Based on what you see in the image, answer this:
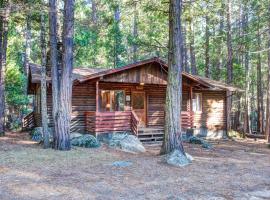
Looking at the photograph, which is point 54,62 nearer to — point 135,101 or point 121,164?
point 121,164

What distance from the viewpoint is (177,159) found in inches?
404

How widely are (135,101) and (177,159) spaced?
29.2 feet

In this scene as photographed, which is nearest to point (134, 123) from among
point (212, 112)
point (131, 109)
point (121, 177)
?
point (131, 109)

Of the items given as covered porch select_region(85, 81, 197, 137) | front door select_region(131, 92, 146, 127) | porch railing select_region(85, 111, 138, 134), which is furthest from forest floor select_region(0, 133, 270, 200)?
front door select_region(131, 92, 146, 127)

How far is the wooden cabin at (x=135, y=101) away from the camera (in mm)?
16298

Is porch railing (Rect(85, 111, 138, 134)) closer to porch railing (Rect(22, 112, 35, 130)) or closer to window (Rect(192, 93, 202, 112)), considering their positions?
window (Rect(192, 93, 202, 112))

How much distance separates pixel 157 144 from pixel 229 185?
8.46m

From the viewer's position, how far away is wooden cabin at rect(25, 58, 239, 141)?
53.5 feet

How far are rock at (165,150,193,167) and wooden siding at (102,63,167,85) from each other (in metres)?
6.70

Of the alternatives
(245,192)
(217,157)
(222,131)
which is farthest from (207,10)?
(245,192)

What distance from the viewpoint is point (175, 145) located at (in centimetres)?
1119

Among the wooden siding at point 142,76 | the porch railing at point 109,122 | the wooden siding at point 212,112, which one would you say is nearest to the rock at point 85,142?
the porch railing at point 109,122

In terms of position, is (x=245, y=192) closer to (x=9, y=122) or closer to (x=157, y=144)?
(x=157, y=144)

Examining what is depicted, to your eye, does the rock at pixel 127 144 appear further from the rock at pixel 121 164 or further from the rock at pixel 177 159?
the rock at pixel 121 164
